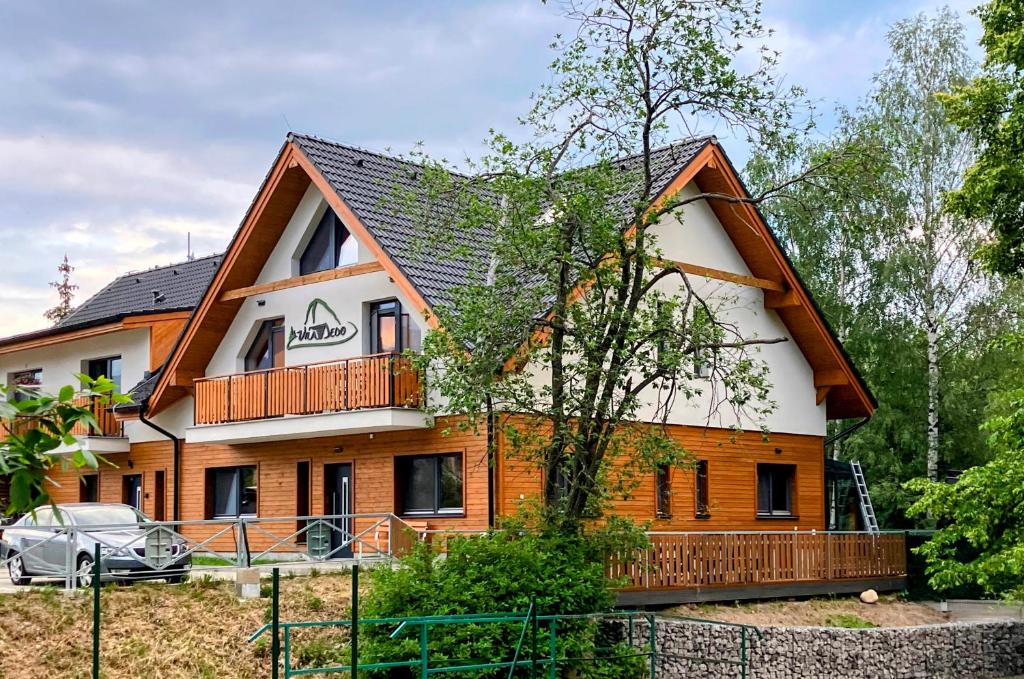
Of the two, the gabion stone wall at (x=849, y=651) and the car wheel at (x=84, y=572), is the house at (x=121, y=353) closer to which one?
the car wheel at (x=84, y=572)

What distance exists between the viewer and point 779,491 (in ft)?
92.0

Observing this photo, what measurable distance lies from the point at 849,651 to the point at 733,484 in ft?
20.8

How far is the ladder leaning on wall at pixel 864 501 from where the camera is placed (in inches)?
1131

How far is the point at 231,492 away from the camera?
27156mm

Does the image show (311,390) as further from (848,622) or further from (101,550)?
(848,622)

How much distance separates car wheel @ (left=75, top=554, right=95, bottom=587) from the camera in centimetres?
1817

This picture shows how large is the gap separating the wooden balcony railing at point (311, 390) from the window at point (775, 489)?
892cm

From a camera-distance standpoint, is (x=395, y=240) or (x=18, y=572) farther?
(x=395, y=240)

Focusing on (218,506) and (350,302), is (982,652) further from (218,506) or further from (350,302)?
(218,506)

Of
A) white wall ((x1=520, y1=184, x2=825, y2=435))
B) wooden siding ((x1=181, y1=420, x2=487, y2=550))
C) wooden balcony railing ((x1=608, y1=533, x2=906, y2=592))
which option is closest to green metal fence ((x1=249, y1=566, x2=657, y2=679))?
wooden balcony railing ((x1=608, y1=533, x2=906, y2=592))

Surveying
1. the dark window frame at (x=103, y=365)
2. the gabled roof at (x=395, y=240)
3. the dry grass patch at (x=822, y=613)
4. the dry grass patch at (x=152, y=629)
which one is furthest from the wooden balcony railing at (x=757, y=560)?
the dark window frame at (x=103, y=365)

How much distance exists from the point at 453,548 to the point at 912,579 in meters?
12.9

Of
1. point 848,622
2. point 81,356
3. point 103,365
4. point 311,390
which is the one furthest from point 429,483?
point 81,356

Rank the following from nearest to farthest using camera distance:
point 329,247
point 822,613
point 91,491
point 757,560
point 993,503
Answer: point 993,503
point 757,560
point 822,613
point 329,247
point 91,491
